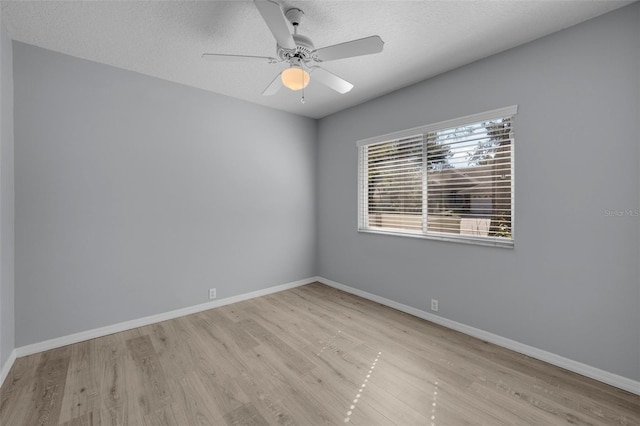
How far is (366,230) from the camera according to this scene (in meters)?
3.77

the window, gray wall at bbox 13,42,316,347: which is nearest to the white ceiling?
gray wall at bbox 13,42,316,347

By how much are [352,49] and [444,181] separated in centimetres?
173

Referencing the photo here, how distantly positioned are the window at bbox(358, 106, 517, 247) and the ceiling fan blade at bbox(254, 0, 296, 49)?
1857 mm

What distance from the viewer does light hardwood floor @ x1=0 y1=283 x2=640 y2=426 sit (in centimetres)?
169

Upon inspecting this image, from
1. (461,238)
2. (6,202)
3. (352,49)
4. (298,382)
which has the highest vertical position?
(352,49)

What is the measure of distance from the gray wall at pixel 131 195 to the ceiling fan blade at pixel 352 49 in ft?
6.46

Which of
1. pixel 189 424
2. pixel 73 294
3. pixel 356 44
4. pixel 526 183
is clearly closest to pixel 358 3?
pixel 356 44

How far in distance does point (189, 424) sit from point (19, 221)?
2236mm

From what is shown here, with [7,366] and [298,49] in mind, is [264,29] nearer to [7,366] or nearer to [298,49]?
[298,49]

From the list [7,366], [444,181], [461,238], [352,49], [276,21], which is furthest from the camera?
[444,181]

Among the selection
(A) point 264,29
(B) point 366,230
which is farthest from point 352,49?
(B) point 366,230

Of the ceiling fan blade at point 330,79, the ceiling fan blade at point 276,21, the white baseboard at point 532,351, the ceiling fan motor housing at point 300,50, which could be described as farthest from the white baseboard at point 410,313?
the ceiling fan blade at point 276,21

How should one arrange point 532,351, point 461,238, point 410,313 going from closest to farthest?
point 532,351, point 461,238, point 410,313

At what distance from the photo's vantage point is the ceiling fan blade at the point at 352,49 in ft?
5.85
